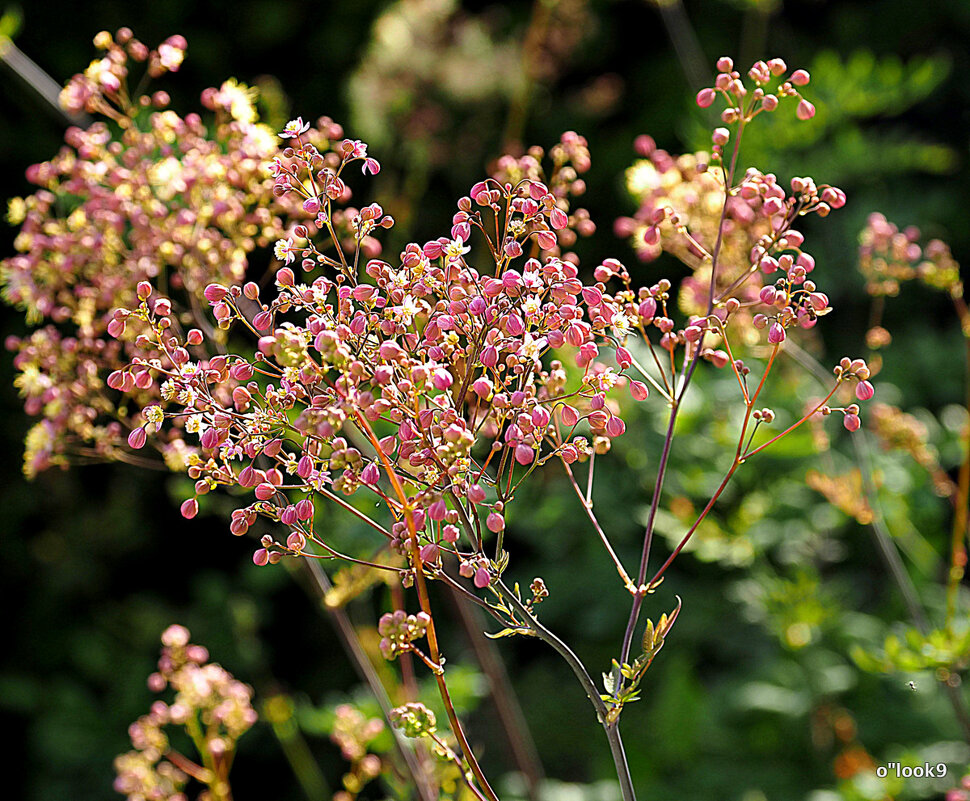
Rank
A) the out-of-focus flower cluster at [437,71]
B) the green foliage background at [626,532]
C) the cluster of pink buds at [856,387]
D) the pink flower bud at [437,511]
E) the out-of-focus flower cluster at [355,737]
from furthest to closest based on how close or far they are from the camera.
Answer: the out-of-focus flower cluster at [437,71] → the green foliage background at [626,532] → the out-of-focus flower cluster at [355,737] → the cluster of pink buds at [856,387] → the pink flower bud at [437,511]

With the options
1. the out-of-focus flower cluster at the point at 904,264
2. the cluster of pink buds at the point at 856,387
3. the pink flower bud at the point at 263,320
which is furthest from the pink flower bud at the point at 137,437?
the out-of-focus flower cluster at the point at 904,264

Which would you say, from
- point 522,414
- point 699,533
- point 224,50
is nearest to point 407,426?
point 522,414

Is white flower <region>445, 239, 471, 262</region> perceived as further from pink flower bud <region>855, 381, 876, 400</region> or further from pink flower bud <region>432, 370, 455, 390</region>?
pink flower bud <region>855, 381, 876, 400</region>

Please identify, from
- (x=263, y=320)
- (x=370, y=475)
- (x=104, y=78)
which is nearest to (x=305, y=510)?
(x=370, y=475)

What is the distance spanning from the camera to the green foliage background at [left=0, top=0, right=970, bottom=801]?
6.80ft

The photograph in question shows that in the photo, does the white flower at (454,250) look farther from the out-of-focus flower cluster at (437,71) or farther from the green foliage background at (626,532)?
the out-of-focus flower cluster at (437,71)

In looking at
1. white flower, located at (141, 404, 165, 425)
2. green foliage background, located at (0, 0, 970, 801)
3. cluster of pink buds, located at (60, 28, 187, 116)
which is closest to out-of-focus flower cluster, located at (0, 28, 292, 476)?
cluster of pink buds, located at (60, 28, 187, 116)

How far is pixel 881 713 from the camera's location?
7.01 ft

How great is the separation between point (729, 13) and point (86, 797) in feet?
12.1

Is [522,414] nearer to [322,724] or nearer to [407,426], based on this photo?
[407,426]

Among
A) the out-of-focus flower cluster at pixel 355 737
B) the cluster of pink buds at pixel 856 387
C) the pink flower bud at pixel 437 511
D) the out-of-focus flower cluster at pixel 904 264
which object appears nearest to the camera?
the pink flower bud at pixel 437 511

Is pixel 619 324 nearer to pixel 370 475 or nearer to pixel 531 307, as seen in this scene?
pixel 531 307

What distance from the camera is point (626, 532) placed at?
2.26m

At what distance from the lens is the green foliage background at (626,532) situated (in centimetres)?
207
